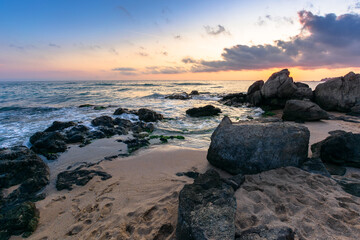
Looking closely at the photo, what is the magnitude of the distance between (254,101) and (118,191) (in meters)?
18.4

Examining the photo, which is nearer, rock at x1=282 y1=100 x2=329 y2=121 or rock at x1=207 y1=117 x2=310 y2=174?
rock at x1=207 y1=117 x2=310 y2=174

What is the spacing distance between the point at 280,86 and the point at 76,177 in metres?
17.7

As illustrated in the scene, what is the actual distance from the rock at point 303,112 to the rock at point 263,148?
7128 mm

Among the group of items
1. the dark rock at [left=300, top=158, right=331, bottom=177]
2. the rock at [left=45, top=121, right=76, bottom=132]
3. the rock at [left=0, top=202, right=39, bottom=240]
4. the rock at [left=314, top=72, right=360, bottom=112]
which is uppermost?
the rock at [left=314, top=72, right=360, bottom=112]

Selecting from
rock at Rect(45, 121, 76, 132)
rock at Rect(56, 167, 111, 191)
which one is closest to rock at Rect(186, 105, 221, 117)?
rock at Rect(45, 121, 76, 132)

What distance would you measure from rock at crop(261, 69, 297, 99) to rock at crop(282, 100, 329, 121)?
250 inches

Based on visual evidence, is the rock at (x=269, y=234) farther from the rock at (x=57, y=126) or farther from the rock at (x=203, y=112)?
the rock at (x=203, y=112)

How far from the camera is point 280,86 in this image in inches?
672

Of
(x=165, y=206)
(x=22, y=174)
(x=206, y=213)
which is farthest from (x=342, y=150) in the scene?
(x=22, y=174)

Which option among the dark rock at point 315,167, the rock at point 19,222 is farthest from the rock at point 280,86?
the rock at point 19,222

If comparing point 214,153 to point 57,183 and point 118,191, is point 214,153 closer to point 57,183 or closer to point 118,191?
point 118,191

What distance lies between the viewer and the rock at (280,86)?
16859 mm

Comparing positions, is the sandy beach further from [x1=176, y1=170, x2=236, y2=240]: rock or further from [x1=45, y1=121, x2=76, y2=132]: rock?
[x1=45, y1=121, x2=76, y2=132]: rock

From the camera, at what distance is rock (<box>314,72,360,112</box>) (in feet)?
46.0
